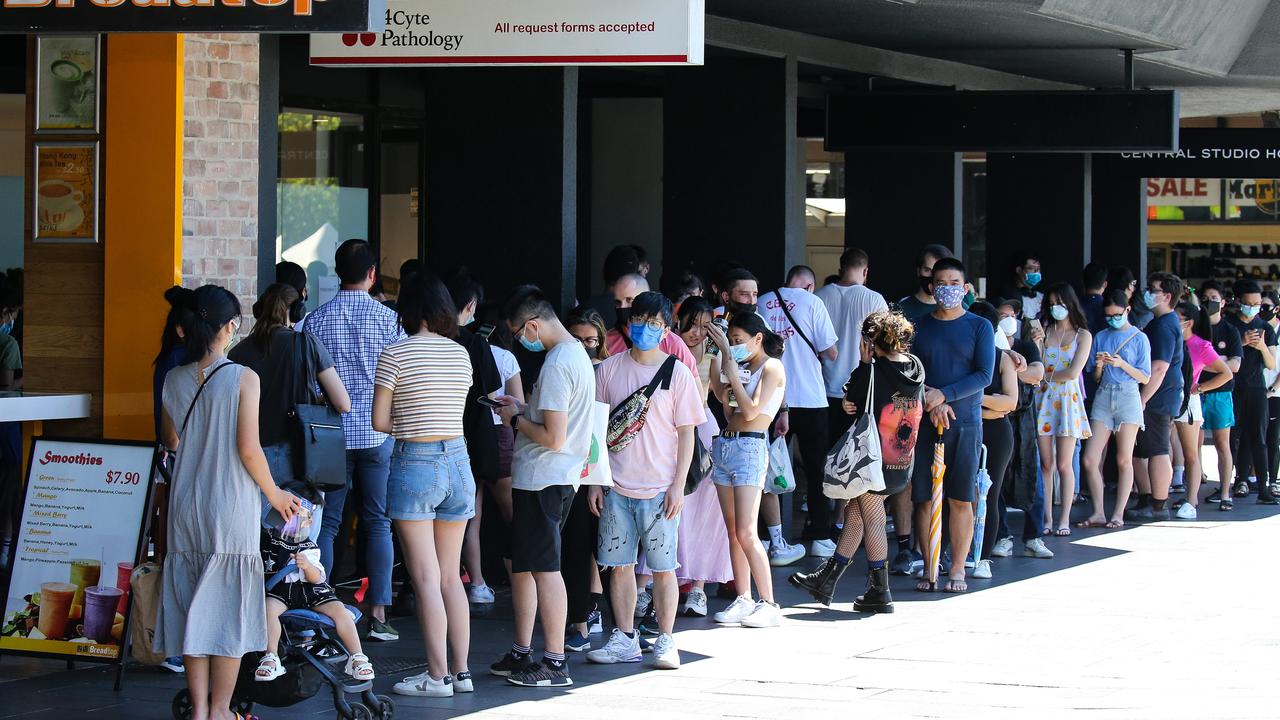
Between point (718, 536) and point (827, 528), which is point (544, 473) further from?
point (827, 528)

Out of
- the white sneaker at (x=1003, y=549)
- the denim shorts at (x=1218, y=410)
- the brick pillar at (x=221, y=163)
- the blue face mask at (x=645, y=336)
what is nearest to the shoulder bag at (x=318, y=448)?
the blue face mask at (x=645, y=336)

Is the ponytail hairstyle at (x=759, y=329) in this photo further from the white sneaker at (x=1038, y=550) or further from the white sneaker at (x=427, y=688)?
the white sneaker at (x=1038, y=550)

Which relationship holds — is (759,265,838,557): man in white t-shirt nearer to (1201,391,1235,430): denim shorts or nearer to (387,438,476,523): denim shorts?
(387,438,476,523): denim shorts

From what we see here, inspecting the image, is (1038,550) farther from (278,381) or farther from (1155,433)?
(278,381)

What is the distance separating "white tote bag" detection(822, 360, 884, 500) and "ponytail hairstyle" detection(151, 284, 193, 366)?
Result: 11.0ft

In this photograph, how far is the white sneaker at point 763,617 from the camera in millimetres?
8891

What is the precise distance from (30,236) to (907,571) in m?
5.36

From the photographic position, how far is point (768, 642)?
8.53m

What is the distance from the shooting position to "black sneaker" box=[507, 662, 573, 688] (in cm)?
742

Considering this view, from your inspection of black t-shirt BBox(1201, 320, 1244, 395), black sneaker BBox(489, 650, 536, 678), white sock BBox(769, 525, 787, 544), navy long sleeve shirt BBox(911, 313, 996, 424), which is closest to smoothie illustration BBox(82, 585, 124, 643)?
black sneaker BBox(489, 650, 536, 678)

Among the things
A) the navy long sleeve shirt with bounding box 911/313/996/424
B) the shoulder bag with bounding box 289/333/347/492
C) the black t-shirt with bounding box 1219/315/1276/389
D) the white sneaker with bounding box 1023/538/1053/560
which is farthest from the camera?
the black t-shirt with bounding box 1219/315/1276/389

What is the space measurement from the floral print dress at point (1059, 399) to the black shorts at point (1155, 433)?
4.81 ft

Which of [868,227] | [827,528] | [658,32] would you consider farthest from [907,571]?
[868,227]

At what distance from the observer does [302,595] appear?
22.2 feet
